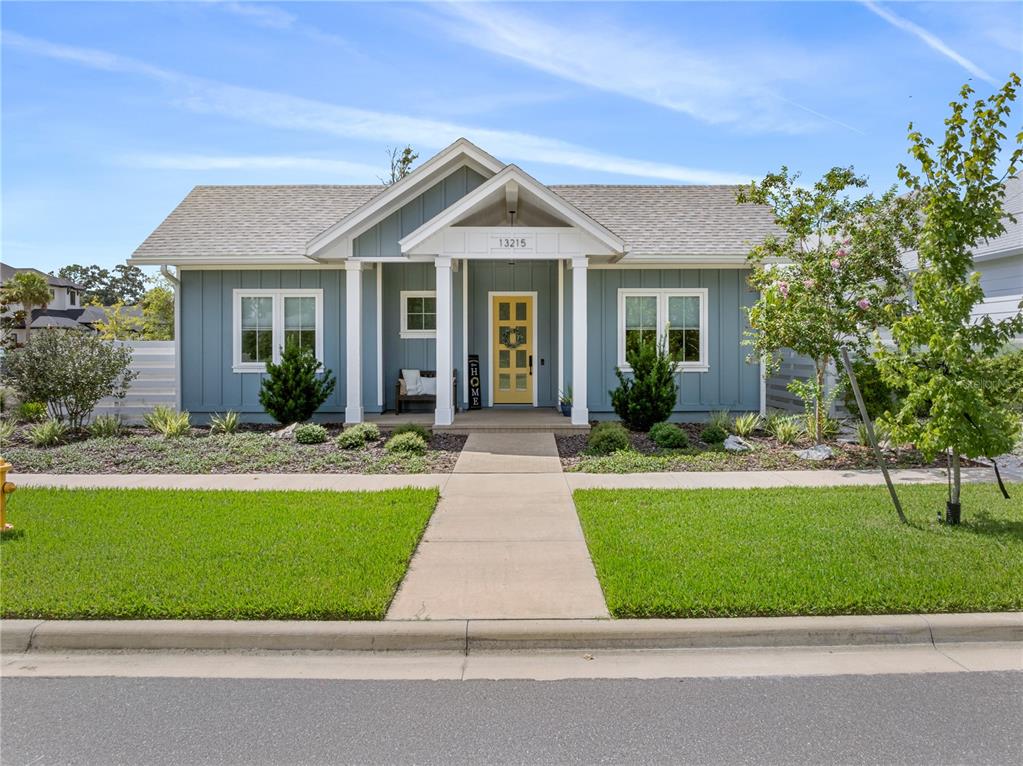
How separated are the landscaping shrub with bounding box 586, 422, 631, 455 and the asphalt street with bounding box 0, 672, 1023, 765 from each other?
7.44 meters

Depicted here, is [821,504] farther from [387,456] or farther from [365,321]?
[365,321]

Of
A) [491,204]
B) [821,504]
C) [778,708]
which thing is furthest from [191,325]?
[778,708]

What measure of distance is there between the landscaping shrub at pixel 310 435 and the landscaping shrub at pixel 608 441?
440 centimetres

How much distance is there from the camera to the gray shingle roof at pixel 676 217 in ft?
51.1

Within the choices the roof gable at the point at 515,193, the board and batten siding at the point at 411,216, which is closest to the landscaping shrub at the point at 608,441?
the roof gable at the point at 515,193

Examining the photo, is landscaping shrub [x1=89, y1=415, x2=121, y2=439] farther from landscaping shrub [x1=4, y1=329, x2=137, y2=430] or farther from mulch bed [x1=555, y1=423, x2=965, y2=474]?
mulch bed [x1=555, y1=423, x2=965, y2=474]

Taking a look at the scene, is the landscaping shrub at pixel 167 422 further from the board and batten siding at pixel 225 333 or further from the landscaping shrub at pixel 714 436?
the landscaping shrub at pixel 714 436

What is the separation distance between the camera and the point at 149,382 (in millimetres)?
15734

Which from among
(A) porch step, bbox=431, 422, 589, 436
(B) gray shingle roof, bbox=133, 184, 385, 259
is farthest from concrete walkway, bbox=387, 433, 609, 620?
(B) gray shingle roof, bbox=133, 184, 385, 259

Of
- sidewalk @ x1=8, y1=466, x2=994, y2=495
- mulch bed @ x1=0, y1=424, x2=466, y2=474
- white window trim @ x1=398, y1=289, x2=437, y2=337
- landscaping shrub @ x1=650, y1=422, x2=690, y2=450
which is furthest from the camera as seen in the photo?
white window trim @ x1=398, y1=289, x2=437, y2=337

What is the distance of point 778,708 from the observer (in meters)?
4.11

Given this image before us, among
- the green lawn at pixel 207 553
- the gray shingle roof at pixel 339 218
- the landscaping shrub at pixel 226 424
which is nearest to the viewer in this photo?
the green lawn at pixel 207 553

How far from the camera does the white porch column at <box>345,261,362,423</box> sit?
1461 centimetres

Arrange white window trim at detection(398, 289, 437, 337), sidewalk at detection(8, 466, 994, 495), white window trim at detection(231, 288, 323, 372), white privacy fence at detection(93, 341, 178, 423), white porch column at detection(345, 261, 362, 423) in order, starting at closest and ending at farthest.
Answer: sidewalk at detection(8, 466, 994, 495)
white porch column at detection(345, 261, 362, 423)
white privacy fence at detection(93, 341, 178, 423)
white window trim at detection(231, 288, 323, 372)
white window trim at detection(398, 289, 437, 337)
